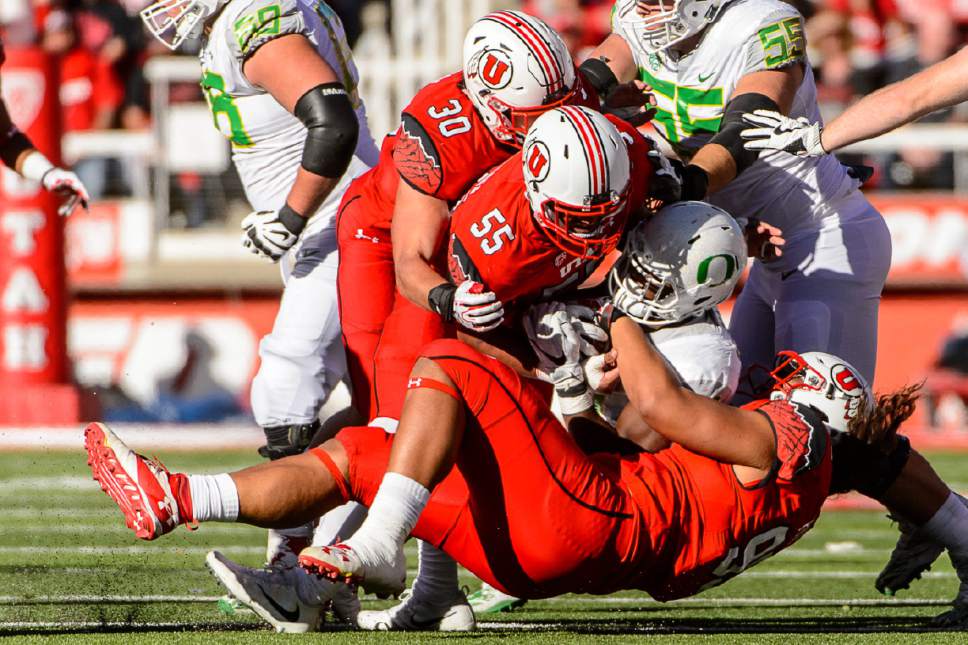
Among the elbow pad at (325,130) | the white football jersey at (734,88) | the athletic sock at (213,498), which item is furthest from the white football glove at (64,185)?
the athletic sock at (213,498)

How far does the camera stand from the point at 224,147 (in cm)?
1214

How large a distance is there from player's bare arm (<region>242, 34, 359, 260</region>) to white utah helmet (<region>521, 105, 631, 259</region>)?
109cm

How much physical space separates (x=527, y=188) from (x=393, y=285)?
2.93 ft

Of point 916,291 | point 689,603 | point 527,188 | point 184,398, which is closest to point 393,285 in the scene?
point 527,188

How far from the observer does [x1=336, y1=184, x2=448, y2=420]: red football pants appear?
4660mm

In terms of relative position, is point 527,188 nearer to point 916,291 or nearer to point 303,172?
point 303,172

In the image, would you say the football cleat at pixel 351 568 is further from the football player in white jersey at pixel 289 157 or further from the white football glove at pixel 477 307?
the football player in white jersey at pixel 289 157

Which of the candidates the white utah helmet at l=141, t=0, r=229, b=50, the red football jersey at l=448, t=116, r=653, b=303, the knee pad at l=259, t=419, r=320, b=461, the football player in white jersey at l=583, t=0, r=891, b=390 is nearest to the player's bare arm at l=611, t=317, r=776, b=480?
the red football jersey at l=448, t=116, r=653, b=303

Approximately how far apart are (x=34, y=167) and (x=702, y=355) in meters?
3.15

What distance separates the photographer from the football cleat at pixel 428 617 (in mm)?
4449

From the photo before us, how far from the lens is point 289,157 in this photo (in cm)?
543

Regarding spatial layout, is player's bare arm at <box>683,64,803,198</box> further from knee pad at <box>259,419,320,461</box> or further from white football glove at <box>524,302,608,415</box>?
knee pad at <box>259,419,320,461</box>

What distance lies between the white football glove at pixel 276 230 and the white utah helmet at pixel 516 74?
795mm

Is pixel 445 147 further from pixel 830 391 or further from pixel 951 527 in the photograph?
pixel 951 527
